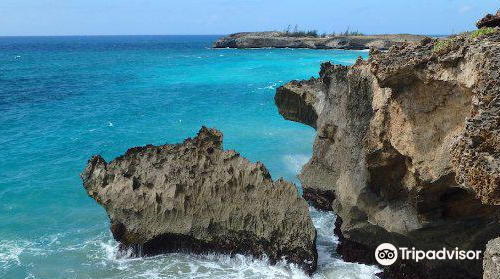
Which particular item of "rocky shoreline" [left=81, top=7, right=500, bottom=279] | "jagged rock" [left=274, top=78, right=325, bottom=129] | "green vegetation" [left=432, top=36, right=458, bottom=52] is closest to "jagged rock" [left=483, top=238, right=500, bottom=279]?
"rocky shoreline" [left=81, top=7, right=500, bottom=279]

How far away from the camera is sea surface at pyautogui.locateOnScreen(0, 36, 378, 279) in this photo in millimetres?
13977

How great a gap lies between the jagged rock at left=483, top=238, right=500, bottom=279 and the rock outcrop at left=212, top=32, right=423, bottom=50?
95.9 meters

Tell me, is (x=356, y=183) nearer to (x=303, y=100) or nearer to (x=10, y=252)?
(x=303, y=100)

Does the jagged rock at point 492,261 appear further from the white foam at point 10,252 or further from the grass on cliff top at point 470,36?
the white foam at point 10,252

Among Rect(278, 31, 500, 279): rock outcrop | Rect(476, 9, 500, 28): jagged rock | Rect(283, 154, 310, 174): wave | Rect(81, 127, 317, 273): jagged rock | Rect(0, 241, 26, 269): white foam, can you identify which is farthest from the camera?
Rect(283, 154, 310, 174): wave

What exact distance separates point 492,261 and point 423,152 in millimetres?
4710

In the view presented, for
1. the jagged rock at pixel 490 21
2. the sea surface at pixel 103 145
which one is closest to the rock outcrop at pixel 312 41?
the sea surface at pixel 103 145

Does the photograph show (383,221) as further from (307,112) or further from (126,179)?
(307,112)

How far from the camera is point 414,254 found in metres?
12.3

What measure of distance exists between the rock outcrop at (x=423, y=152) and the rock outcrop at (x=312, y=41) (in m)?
88.7

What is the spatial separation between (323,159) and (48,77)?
168 ft

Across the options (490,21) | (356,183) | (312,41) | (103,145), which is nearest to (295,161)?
(356,183)

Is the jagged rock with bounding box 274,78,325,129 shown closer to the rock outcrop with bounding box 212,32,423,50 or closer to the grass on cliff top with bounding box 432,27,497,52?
the grass on cliff top with bounding box 432,27,497,52

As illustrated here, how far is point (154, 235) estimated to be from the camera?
1412cm
